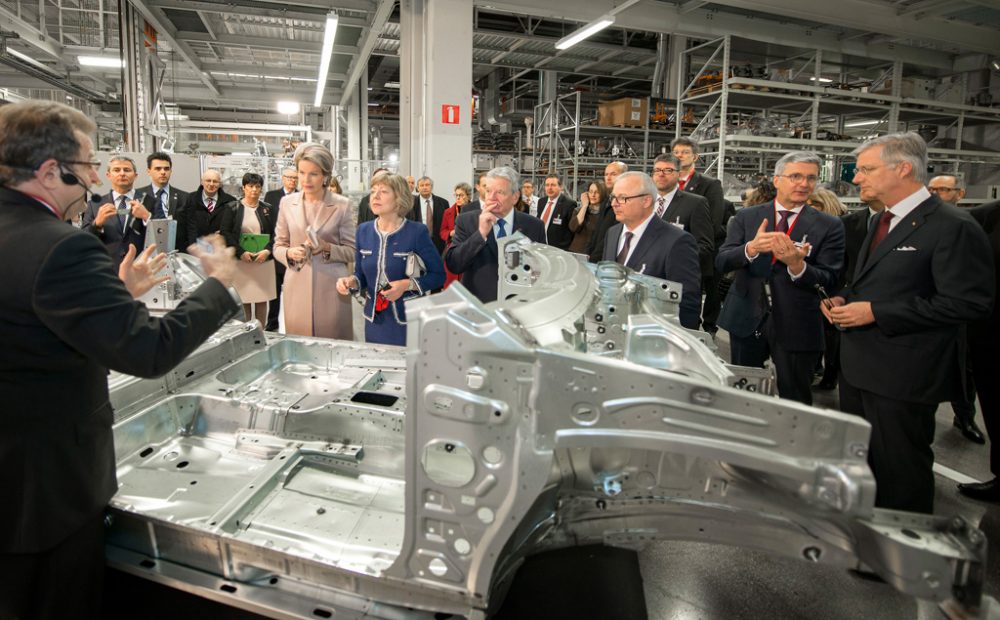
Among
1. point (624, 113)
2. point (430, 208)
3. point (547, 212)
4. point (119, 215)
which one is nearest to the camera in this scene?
point (119, 215)

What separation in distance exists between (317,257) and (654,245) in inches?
79.9

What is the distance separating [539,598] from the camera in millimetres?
2291

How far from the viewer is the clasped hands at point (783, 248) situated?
112 inches

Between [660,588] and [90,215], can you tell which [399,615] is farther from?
[90,215]

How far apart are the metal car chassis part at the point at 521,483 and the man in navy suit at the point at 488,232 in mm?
1084

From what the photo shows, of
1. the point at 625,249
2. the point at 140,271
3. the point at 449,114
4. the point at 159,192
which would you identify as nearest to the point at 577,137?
the point at 449,114

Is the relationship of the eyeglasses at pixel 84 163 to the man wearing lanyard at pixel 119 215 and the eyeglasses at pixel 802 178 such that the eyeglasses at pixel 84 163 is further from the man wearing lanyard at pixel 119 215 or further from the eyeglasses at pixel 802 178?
the eyeglasses at pixel 802 178

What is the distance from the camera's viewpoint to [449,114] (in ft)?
24.8

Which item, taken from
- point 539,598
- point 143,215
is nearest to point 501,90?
point 143,215

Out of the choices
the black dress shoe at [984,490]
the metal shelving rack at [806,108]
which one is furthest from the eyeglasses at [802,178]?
the metal shelving rack at [806,108]

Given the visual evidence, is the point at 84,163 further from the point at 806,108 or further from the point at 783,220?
the point at 806,108

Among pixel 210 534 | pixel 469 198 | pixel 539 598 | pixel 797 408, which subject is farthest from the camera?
pixel 469 198

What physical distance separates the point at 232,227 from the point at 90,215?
1084mm

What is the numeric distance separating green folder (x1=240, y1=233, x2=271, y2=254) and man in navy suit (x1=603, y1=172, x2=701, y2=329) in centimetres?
315
